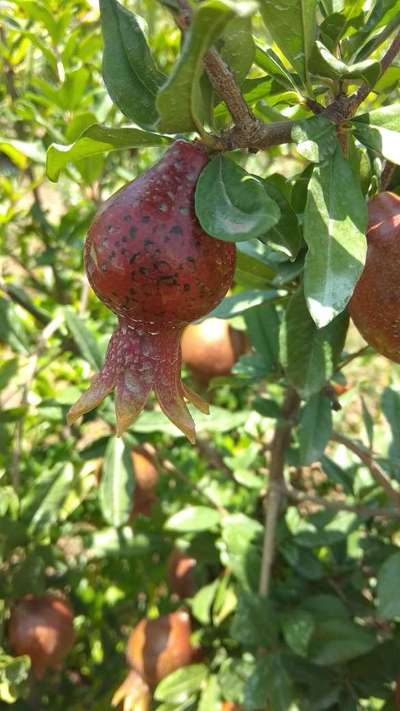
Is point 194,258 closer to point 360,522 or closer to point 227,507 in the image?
point 360,522

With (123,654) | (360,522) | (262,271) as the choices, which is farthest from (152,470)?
(262,271)

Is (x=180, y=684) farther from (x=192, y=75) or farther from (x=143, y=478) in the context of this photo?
(x=192, y=75)

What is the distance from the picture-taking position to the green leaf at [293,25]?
21.2 inches

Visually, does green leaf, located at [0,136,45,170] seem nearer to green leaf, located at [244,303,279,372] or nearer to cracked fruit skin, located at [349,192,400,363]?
green leaf, located at [244,303,279,372]

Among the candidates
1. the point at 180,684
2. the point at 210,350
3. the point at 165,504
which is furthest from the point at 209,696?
the point at 210,350

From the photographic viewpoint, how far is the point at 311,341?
0.76m

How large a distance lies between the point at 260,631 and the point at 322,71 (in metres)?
0.83

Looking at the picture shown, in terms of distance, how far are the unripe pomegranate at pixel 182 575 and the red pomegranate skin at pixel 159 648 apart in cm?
17

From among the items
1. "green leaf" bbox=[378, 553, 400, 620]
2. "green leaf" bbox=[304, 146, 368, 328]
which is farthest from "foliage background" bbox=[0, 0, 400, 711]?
"green leaf" bbox=[304, 146, 368, 328]

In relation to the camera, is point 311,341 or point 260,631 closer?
point 311,341

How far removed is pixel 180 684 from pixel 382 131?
1.01m

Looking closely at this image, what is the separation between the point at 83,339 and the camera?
46.4 inches

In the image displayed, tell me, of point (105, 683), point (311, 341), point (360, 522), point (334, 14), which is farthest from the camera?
point (105, 683)

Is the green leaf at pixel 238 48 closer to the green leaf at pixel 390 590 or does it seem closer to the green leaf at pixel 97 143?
the green leaf at pixel 97 143
